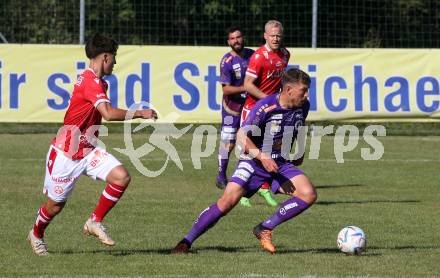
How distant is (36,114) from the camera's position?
71.1 ft

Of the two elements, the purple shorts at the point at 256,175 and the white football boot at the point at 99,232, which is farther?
the purple shorts at the point at 256,175

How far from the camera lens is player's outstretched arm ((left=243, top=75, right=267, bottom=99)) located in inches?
530

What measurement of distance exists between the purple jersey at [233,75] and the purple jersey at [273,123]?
5.40 metres

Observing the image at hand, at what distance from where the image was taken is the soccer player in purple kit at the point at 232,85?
15.1 m

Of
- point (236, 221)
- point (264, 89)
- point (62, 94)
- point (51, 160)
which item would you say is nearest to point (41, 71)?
point (62, 94)

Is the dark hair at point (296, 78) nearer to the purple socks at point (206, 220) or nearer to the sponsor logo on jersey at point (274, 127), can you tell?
the sponsor logo on jersey at point (274, 127)

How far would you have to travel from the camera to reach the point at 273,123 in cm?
974

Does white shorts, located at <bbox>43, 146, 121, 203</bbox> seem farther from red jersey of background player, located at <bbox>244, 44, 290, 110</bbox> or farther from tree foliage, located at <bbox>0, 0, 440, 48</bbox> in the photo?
tree foliage, located at <bbox>0, 0, 440, 48</bbox>

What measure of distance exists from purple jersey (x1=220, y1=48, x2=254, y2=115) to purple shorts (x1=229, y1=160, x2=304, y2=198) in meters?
5.52

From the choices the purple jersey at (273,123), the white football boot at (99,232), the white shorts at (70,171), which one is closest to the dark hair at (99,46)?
the white shorts at (70,171)

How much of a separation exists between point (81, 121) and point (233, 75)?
5.99 meters

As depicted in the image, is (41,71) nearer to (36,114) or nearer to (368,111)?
(36,114)

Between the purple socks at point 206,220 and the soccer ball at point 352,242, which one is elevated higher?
the purple socks at point 206,220

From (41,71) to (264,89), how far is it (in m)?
8.88
